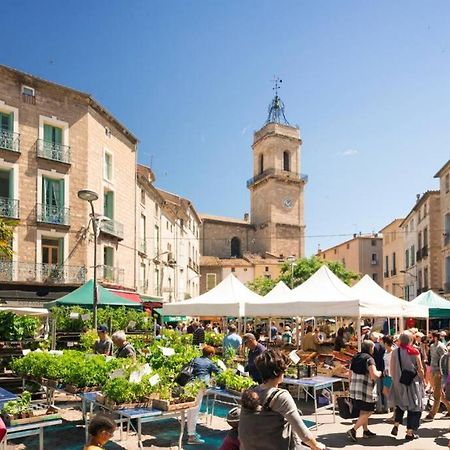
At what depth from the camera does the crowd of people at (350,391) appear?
13.1ft

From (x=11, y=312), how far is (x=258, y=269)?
5300cm

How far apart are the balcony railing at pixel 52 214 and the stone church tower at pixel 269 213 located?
4175cm

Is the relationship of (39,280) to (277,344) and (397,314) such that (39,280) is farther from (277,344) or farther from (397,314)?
(397,314)

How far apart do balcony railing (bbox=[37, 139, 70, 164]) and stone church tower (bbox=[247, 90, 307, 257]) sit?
4331 cm

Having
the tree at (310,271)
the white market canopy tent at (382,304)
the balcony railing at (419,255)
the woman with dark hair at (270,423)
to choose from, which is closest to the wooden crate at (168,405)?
the woman with dark hair at (270,423)

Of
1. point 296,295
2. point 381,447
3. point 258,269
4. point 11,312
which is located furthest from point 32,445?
point 258,269

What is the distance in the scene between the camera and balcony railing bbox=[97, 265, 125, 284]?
2584cm

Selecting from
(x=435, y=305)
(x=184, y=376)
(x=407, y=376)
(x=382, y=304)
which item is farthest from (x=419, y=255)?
(x=184, y=376)

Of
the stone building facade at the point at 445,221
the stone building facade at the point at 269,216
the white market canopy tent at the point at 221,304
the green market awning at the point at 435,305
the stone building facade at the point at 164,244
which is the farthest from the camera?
the stone building facade at the point at 269,216

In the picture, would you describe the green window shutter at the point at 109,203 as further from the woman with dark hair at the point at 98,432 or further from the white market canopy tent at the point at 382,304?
the woman with dark hair at the point at 98,432

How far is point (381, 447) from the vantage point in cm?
794

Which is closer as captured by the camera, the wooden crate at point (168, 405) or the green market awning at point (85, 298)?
the wooden crate at point (168, 405)

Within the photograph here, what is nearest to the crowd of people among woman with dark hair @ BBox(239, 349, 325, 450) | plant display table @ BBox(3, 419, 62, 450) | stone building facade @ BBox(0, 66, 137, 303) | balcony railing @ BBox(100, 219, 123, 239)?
woman with dark hair @ BBox(239, 349, 325, 450)

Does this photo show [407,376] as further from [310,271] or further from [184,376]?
[310,271]
